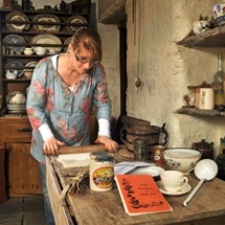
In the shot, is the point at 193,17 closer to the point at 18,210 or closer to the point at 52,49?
the point at 52,49

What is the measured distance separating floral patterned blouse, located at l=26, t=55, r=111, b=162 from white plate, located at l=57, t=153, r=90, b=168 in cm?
27

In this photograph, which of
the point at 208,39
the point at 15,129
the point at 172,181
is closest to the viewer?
the point at 172,181

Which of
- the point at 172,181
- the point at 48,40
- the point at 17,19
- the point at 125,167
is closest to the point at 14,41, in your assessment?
the point at 17,19

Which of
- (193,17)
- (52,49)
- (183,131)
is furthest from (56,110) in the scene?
(52,49)

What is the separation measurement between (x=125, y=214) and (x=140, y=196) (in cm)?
10

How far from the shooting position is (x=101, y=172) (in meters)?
1.07

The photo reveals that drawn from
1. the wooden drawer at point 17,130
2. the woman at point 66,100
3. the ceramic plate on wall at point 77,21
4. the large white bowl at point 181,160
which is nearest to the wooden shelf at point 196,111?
the large white bowl at point 181,160

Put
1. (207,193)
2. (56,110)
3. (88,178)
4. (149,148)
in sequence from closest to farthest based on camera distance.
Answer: (207,193)
(88,178)
(149,148)
(56,110)

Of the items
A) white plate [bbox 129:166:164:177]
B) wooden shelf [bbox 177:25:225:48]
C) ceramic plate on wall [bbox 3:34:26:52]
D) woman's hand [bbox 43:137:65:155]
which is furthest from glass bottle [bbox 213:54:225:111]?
ceramic plate on wall [bbox 3:34:26:52]

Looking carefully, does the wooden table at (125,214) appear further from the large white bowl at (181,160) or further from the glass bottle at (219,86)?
the glass bottle at (219,86)

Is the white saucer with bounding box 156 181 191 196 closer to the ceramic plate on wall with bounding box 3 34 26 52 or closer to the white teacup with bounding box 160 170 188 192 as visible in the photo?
the white teacup with bounding box 160 170 188 192

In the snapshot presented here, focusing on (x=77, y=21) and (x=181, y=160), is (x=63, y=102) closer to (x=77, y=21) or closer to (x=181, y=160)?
(x=181, y=160)

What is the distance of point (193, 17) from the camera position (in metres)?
1.78

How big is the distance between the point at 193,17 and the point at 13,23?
84.6 inches
